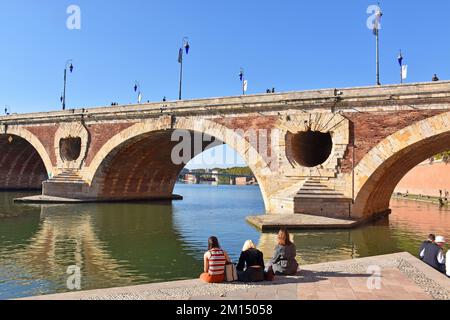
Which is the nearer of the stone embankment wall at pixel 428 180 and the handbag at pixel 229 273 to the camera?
the handbag at pixel 229 273

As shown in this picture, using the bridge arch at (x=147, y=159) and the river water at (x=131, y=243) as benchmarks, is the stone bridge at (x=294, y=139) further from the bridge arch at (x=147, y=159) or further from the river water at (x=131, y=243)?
the river water at (x=131, y=243)

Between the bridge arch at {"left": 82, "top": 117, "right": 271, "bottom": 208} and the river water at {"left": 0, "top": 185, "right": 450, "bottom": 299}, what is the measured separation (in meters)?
4.25

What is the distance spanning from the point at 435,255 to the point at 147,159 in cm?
2629

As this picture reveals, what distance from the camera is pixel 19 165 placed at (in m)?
44.3

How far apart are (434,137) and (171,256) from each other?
12.3m

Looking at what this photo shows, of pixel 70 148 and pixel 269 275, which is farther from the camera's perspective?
pixel 70 148

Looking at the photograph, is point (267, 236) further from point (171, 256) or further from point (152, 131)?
point (152, 131)

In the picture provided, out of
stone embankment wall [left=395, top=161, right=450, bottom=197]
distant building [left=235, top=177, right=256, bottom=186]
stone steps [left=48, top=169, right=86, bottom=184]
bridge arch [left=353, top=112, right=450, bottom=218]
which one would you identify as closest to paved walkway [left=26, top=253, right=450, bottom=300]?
bridge arch [left=353, top=112, right=450, bottom=218]

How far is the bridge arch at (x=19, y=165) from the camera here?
41034 mm

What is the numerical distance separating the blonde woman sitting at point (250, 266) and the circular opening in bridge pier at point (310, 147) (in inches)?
552

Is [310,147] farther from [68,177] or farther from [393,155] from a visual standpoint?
[68,177]

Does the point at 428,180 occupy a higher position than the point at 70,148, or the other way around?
the point at 70,148

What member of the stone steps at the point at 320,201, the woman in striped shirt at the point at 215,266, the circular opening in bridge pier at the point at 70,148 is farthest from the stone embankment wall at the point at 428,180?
the woman in striped shirt at the point at 215,266

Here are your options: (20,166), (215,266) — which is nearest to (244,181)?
(20,166)
